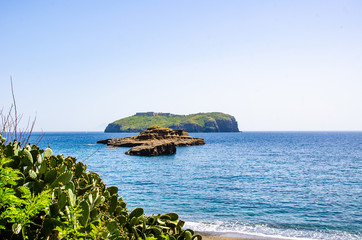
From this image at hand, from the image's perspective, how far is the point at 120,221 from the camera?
5.03m

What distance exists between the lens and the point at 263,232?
1469 cm

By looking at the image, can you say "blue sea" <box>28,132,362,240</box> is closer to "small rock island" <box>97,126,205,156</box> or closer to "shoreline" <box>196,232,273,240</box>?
"shoreline" <box>196,232,273,240</box>

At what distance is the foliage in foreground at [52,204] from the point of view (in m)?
2.67

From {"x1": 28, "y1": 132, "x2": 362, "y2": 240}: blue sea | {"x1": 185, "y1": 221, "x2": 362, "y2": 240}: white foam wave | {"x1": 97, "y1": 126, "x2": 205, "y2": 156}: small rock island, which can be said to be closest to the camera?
{"x1": 185, "y1": 221, "x2": 362, "y2": 240}: white foam wave

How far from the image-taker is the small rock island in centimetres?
6384

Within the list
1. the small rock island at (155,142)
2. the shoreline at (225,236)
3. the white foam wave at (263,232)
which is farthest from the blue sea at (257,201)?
the small rock island at (155,142)

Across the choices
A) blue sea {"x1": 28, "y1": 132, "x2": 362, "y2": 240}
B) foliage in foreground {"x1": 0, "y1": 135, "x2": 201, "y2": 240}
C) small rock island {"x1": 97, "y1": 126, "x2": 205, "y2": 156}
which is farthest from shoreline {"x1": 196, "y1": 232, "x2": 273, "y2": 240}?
small rock island {"x1": 97, "y1": 126, "x2": 205, "y2": 156}

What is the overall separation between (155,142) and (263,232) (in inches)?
2421

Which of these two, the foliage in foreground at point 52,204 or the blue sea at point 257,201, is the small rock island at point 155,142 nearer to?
the blue sea at point 257,201

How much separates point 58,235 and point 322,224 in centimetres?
1748

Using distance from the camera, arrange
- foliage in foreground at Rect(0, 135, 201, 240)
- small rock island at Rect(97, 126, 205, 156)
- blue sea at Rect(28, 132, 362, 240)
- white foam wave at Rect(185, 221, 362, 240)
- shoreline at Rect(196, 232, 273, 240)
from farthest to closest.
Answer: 1. small rock island at Rect(97, 126, 205, 156)
2. blue sea at Rect(28, 132, 362, 240)
3. white foam wave at Rect(185, 221, 362, 240)
4. shoreline at Rect(196, 232, 273, 240)
5. foliage in foreground at Rect(0, 135, 201, 240)

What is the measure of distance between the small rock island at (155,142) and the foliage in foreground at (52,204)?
191 feet

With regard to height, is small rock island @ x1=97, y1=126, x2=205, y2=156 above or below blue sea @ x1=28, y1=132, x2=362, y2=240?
above

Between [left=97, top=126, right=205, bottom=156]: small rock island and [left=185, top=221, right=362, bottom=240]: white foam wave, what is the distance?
47906mm
